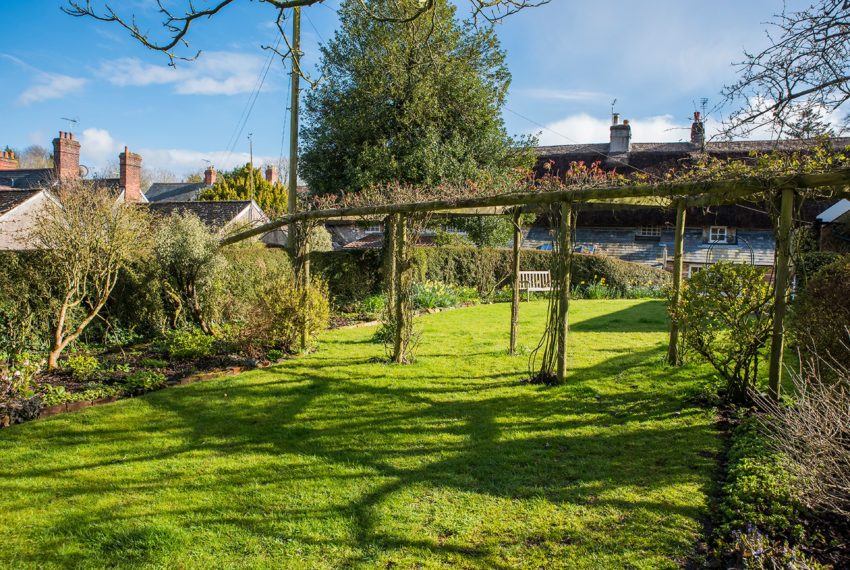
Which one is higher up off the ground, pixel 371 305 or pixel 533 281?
pixel 533 281

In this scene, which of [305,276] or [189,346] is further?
[305,276]

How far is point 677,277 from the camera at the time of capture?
6.84 metres

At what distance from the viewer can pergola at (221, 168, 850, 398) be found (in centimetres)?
505

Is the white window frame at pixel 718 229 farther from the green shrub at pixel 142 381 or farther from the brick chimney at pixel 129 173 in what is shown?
the brick chimney at pixel 129 173

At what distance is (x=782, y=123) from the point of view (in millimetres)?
5102

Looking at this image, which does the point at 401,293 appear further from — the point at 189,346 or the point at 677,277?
the point at 677,277

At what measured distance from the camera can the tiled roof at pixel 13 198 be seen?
551 inches

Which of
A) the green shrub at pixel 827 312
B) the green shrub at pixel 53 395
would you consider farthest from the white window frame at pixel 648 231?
the green shrub at pixel 53 395

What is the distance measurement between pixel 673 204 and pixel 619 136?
26.1m

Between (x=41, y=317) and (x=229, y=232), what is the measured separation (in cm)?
377

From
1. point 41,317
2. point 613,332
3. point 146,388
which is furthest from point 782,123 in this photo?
point 41,317

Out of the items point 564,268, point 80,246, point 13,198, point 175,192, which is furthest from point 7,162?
point 564,268

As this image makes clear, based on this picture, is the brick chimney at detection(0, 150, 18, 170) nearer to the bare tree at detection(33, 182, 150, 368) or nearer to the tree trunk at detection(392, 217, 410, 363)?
the bare tree at detection(33, 182, 150, 368)

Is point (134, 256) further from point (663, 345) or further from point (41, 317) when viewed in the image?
point (663, 345)
